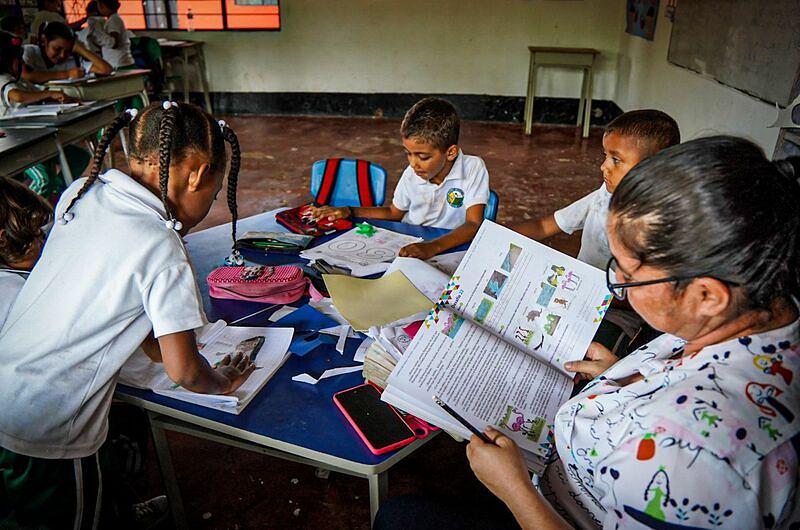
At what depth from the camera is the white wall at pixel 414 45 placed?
21.3 ft

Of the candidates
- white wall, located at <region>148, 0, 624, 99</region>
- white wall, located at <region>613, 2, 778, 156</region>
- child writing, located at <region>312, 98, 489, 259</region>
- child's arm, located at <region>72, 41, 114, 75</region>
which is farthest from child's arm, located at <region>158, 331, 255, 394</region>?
white wall, located at <region>148, 0, 624, 99</region>

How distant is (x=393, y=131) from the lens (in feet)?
21.4

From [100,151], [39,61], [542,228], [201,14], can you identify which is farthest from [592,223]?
[201,14]

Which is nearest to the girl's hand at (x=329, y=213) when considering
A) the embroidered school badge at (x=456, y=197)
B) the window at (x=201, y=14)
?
the embroidered school badge at (x=456, y=197)

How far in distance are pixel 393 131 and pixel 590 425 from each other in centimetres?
598

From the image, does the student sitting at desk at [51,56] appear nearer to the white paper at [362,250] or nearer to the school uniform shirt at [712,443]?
the white paper at [362,250]

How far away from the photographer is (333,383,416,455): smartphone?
976 mm

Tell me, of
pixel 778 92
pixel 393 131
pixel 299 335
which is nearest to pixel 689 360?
pixel 299 335

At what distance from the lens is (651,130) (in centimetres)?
154

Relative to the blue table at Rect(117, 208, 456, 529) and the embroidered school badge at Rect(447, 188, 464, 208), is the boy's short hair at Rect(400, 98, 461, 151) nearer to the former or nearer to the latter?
the embroidered school badge at Rect(447, 188, 464, 208)

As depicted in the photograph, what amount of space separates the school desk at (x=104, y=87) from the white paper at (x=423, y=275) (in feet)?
12.5

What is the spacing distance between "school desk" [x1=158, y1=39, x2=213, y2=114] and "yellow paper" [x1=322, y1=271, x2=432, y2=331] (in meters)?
5.84

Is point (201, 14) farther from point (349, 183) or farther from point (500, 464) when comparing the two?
point (500, 464)

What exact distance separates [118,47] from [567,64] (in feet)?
16.2
